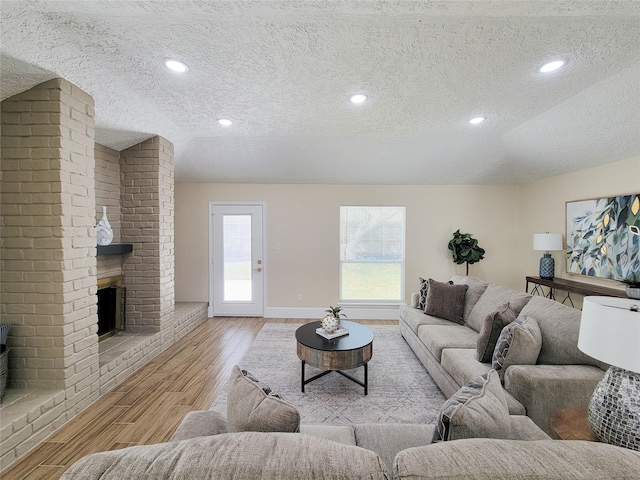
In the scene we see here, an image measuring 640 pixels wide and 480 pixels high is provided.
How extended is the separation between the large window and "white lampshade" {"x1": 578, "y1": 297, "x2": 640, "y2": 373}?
3.55 metres

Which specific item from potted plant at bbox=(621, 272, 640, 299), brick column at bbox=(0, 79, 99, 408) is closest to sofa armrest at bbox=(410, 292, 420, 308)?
potted plant at bbox=(621, 272, 640, 299)

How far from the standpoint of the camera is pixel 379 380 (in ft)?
9.13

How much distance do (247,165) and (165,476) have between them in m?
4.11

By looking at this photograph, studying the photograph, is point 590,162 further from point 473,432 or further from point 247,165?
point 247,165

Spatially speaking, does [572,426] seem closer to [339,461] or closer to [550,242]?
[339,461]

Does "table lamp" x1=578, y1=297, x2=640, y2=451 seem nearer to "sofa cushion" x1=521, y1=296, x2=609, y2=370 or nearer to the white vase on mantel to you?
"sofa cushion" x1=521, y1=296, x2=609, y2=370

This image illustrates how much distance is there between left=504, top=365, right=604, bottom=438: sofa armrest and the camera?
172 cm

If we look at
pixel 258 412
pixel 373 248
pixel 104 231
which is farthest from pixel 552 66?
pixel 104 231

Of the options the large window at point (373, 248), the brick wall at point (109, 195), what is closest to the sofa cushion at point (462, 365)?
the large window at point (373, 248)

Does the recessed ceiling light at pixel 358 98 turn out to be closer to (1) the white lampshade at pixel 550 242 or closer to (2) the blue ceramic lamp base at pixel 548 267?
(1) the white lampshade at pixel 550 242

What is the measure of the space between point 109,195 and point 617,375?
4569 millimetres

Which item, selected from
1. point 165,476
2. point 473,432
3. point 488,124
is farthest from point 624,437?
point 488,124

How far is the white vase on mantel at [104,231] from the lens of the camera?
2998 mm

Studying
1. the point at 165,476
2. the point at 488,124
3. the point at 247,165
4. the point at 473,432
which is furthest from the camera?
the point at 247,165
